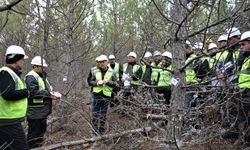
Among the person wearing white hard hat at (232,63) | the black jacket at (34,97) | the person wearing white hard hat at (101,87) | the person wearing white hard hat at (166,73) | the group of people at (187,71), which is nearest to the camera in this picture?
the person wearing white hard hat at (232,63)

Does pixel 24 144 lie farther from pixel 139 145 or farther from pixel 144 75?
pixel 144 75

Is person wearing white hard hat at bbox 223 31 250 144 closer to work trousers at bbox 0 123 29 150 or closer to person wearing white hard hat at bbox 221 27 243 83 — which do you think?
person wearing white hard hat at bbox 221 27 243 83

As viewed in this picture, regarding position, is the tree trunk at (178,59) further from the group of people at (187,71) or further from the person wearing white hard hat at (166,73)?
the person wearing white hard hat at (166,73)

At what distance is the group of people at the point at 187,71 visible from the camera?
3414 millimetres

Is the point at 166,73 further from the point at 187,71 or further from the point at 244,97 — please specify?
the point at 244,97

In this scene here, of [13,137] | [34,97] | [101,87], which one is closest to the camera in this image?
[13,137]

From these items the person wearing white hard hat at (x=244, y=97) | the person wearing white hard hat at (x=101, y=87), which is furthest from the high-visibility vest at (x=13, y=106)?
the person wearing white hard hat at (x=244, y=97)

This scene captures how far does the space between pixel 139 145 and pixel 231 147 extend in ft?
4.35

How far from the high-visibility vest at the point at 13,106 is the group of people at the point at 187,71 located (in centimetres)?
102

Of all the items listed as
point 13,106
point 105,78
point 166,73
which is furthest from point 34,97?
point 166,73

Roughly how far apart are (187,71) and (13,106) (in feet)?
10.8

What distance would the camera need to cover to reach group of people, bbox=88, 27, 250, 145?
341cm

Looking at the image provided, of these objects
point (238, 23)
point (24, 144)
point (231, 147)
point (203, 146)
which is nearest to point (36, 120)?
point (24, 144)

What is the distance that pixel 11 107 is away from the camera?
4133 millimetres
